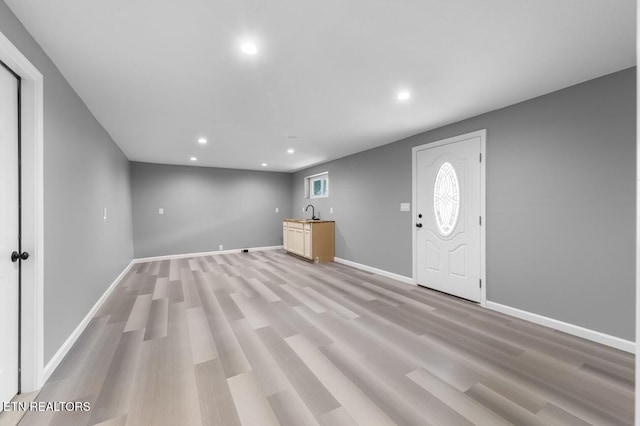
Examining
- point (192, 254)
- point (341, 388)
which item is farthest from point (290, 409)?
point (192, 254)

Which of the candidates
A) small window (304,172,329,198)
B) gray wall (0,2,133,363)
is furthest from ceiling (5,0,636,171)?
small window (304,172,329,198)

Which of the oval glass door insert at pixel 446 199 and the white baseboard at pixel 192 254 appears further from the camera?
the white baseboard at pixel 192 254

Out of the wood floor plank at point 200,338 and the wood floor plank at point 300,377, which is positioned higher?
the wood floor plank at point 200,338

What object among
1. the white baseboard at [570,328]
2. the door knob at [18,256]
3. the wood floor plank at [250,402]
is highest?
the door knob at [18,256]

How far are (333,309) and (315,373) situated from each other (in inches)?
47.3

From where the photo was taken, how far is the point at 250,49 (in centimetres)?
184

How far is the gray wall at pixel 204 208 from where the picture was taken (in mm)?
6000

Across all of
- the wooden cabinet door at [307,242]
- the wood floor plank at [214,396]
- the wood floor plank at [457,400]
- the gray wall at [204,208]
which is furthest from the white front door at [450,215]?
the gray wall at [204,208]

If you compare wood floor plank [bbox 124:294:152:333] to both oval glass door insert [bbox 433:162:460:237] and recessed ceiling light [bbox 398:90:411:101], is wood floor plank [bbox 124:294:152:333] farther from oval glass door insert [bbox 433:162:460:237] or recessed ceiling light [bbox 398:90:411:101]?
oval glass door insert [bbox 433:162:460:237]

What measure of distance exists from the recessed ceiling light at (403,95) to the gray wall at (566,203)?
1.18m

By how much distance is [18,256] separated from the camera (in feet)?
5.23

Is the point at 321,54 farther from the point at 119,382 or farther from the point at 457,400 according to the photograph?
the point at 119,382

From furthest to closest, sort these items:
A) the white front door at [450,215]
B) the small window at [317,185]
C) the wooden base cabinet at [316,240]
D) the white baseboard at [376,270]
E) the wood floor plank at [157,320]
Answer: the small window at [317,185], the wooden base cabinet at [316,240], the white baseboard at [376,270], the white front door at [450,215], the wood floor plank at [157,320]

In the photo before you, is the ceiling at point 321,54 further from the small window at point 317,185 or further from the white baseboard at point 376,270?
the small window at point 317,185
